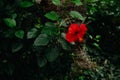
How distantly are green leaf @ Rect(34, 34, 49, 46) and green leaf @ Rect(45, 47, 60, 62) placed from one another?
0.09m

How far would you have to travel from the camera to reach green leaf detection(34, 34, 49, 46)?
9.79 feet

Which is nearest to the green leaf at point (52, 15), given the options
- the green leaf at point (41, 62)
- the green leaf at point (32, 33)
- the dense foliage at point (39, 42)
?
the dense foliage at point (39, 42)

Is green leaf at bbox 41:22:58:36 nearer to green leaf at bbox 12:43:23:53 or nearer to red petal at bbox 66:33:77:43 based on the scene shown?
red petal at bbox 66:33:77:43

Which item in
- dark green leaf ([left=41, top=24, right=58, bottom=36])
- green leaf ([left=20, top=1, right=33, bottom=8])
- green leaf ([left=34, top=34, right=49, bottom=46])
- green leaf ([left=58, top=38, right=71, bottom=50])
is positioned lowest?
green leaf ([left=58, top=38, right=71, bottom=50])

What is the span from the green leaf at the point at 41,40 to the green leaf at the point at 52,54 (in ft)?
0.31

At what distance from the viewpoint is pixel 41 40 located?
3002mm

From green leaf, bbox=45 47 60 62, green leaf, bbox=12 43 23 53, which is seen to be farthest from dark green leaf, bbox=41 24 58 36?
green leaf, bbox=12 43 23 53

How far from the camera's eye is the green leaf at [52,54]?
3002mm

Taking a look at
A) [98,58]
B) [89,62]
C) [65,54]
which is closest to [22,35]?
[65,54]

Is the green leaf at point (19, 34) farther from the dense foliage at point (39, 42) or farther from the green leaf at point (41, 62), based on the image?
the green leaf at point (41, 62)

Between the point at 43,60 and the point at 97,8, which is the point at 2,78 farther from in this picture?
the point at 97,8

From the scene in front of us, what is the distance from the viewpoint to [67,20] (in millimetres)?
3299

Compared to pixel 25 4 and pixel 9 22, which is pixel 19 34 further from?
pixel 25 4

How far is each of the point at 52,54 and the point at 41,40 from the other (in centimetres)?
17
